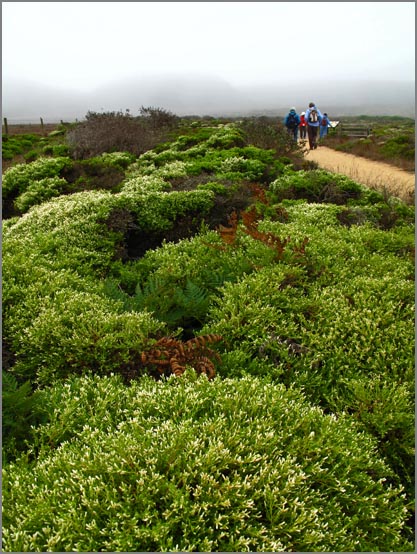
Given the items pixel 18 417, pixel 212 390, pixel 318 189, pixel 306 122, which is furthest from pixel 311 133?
pixel 18 417

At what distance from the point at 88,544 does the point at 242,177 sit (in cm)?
903

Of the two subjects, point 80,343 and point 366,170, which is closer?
point 80,343

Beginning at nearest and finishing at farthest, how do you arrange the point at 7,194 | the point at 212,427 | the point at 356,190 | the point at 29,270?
the point at 212,427
the point at 29,270
the point at 356,190
the point at 7,194

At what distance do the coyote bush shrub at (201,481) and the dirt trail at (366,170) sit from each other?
896cm

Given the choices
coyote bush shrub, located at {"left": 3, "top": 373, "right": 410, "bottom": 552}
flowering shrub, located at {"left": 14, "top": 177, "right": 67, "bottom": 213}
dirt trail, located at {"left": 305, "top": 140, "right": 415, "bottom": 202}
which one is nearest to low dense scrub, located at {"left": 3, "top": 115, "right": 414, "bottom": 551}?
coyote bush shrub, located at {"left": 3, "top": 373, "right": 410, "bottom": 552}

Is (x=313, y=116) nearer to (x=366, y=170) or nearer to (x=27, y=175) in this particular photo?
(x=366, y=170)

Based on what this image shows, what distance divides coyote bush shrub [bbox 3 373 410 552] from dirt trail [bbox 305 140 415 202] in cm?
896

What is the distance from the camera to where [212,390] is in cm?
315

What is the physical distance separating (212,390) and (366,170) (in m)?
16.8

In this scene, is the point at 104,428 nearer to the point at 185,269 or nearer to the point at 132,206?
the point at 185,269

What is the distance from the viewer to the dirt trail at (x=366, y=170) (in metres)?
12.4

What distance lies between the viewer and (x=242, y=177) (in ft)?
33.4

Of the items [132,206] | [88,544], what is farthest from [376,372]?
[132,206]

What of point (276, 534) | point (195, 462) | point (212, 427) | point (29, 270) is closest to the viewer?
point (276, 534)
